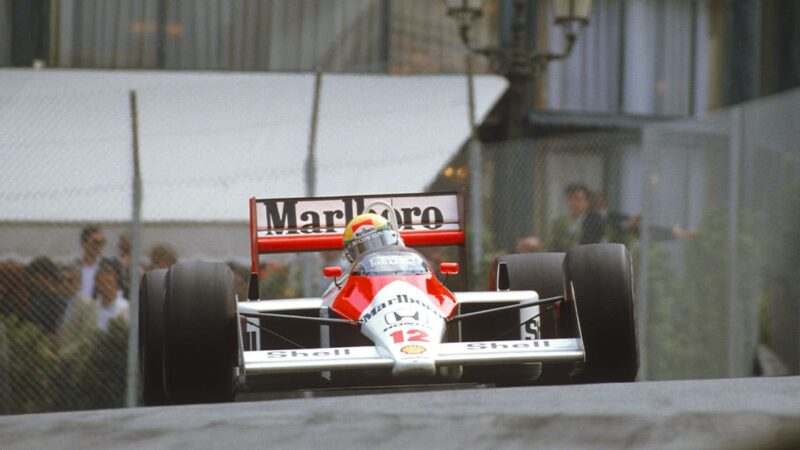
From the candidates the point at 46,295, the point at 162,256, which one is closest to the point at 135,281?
the point at 162,256

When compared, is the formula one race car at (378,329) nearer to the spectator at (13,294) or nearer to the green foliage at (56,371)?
the green foliage at (56,371)

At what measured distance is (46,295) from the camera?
10.6 meters

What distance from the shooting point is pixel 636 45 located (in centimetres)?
1855

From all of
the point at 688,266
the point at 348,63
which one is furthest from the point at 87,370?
the point at 348,63

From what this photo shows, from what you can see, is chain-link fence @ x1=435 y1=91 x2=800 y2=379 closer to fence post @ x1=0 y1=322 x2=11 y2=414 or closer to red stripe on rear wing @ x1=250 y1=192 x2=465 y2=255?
red stripe on rear wing @ x1=250 y1=192 x2=465 y2=255

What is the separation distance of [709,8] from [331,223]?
39.1 feet

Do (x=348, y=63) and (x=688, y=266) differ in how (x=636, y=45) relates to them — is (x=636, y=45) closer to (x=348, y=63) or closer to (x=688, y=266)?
(x=348, y=63)

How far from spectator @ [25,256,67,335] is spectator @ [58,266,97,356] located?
4 centimetres

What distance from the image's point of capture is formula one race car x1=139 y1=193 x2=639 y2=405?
6332 mm

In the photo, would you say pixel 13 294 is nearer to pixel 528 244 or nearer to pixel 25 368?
pixel 25 368

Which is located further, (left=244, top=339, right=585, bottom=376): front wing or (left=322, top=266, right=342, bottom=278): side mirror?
(left=322, top=266, right=342, bottom=278): side mirror

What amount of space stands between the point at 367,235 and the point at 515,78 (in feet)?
18.7

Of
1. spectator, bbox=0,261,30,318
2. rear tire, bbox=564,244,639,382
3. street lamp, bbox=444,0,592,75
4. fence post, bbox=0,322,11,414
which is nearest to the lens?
rear tire, bbox=564,244,639,382

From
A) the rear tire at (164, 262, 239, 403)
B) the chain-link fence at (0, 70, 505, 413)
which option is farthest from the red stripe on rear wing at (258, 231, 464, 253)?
the chain-link fence at (0, 70, 505, 413)
